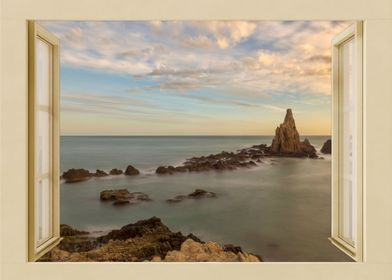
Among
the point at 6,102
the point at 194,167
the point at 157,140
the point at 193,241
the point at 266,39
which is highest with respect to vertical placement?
the point at 266,39

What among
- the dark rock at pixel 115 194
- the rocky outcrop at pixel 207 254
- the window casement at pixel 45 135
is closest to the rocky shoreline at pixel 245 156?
the dark rock at pixel 115 194

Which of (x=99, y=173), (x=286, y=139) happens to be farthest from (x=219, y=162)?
(x=99, y=173)

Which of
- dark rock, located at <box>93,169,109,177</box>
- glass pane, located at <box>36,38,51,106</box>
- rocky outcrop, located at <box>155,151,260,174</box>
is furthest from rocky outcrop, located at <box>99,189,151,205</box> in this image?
glass pane, located at <box>36,38,51,106</box>

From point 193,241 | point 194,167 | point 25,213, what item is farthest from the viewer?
point 194,167

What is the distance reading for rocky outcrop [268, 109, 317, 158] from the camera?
2.83 meters

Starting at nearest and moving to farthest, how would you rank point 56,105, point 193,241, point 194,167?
point 56,105 → point 193,241 → point 194,167

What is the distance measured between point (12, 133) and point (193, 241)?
136 cm

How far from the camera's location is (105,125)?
2791mm

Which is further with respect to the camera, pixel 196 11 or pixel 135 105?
pixel 135 105

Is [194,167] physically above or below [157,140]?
below

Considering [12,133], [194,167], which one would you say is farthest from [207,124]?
[12,133]
